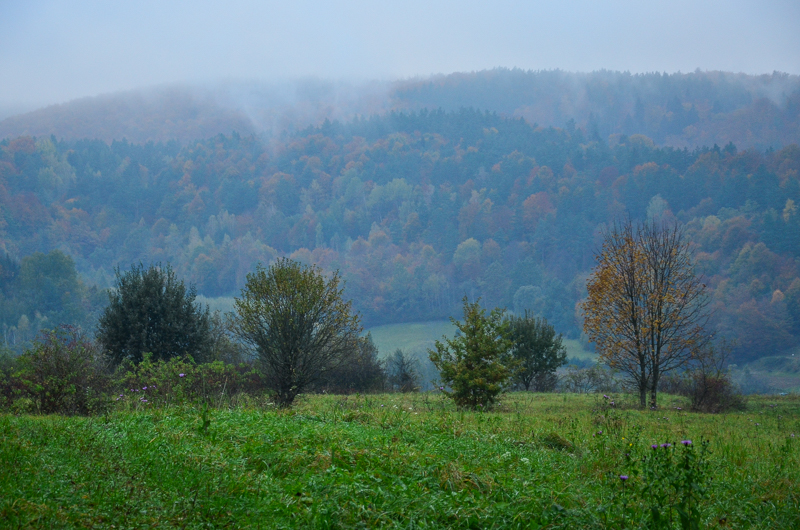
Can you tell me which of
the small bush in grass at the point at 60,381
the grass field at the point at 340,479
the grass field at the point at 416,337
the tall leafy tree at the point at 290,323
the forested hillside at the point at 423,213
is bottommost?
the grass field at the point at 340,479

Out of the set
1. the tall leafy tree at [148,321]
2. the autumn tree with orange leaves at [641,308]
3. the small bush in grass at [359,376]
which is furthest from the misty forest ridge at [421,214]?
the autumn tree with orange leaves at [641,308]

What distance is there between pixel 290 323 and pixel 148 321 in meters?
10.0

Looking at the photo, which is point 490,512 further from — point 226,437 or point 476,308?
point 476,308

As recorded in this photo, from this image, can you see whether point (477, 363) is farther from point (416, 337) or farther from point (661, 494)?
point (416, 337)

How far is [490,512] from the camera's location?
14.9ft

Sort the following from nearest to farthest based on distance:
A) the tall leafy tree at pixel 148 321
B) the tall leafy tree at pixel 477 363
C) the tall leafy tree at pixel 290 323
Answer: the tall leafy tree at pixel 290 323
the tall leafy tree at pixel 477 363
the tall leafy tree at pixel 148 321

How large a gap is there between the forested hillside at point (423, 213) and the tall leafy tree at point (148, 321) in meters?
85.2

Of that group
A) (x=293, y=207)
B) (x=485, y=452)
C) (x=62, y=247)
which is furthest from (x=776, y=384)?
(x=62, y=247)

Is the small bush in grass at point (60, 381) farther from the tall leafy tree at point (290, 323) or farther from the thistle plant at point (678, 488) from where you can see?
the thistle plant at point (678, 488)

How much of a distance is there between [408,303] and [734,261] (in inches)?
2780

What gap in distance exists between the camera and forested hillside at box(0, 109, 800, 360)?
11306 cm

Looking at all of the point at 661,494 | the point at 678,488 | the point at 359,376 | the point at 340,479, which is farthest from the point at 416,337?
the point at 678,488

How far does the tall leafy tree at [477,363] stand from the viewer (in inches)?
642

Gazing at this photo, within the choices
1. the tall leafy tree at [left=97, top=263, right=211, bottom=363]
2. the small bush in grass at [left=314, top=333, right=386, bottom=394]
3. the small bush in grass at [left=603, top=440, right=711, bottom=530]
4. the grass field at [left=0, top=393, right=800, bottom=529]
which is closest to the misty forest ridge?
the small bush in grass at [left=314, top=333, right=386, bottom=394]
